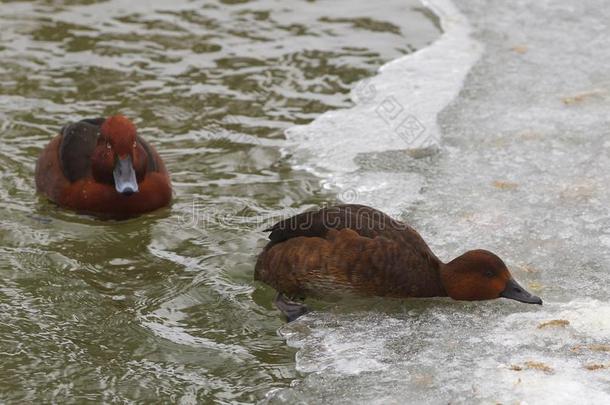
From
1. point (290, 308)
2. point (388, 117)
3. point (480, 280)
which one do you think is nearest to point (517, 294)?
point (480, 280)

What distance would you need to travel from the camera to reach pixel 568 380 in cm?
458

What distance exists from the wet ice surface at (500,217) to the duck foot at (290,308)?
0.06 metres

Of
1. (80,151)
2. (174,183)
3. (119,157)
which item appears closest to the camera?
(119,157)

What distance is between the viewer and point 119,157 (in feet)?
22.0

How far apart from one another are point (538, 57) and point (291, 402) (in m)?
5.17

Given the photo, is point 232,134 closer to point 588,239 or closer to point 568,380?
point 588,239

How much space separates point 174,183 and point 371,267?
7.43 feet

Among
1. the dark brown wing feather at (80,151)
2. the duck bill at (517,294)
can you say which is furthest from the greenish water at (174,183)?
the duck bill at (517,294)

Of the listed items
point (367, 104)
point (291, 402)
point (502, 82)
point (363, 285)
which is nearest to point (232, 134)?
point (367, 104)

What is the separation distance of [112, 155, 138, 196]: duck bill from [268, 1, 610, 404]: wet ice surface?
4.19ft

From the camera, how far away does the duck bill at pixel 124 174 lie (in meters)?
6.68

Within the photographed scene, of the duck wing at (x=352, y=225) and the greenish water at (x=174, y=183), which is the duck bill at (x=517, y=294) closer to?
the duck wing at (x=352, y=225)

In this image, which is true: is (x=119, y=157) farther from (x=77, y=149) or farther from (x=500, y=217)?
(x=500, y=217)

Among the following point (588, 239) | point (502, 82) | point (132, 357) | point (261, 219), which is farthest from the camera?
point (502, 82)
